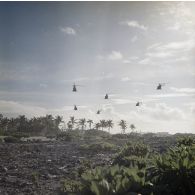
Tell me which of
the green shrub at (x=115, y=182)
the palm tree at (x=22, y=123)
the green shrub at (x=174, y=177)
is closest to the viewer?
the green shrub at (x=115, y=182)

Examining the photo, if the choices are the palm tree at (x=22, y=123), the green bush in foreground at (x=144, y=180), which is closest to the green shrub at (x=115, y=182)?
the green bush in foreground at (x=144, y=180)

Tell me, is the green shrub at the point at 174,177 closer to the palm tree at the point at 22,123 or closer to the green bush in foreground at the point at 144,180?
the green bush in foreground at the point at 144,180

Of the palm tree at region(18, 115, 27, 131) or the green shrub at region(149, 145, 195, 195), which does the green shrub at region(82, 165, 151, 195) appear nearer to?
the green shrub at region(149, 145, 195, 195)

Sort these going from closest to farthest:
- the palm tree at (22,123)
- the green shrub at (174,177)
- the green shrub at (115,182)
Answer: the green shrub at (115,182)
the green shrub at (174,177)
the palm tree at (22,123)

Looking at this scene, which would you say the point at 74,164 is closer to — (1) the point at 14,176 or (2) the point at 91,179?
(1) the point at 14,176

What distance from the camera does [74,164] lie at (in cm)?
1912

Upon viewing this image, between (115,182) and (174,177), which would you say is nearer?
(115,182)

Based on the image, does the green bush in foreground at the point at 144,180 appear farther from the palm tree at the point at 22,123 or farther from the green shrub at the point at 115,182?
the palm tree at the point at 22,123

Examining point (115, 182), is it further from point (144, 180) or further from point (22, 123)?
point (22, 123)

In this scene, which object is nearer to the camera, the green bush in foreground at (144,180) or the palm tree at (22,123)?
the green bush in foreground at (144,180)

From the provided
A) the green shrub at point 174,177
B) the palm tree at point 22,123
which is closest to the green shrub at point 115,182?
the green shrub at point 174,177

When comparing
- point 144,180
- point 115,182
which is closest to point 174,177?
point 144,180

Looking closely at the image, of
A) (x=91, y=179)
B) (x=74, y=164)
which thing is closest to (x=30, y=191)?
(x=91, y=179)

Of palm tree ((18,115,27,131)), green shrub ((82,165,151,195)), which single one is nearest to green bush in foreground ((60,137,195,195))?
green shrub ((82,165,151,195))
